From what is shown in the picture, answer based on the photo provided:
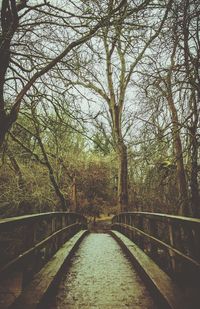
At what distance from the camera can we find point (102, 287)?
4621 millimetres

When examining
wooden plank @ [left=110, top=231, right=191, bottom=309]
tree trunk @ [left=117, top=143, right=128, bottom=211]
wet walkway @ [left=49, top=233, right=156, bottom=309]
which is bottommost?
wet walkway @ [left=49, top=233, right=156, bottom=309]

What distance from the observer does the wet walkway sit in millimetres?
3879

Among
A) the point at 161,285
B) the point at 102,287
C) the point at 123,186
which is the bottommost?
the point at 102,287

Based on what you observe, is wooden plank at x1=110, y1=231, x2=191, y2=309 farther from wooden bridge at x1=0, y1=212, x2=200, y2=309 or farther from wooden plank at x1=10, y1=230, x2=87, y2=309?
A: wooden plank at x1=10, y1=230, x2=87, y2=309

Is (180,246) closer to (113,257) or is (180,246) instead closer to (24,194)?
(113,257)

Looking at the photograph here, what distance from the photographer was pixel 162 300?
3615 millimetres

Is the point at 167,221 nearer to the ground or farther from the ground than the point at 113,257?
farther from the ground

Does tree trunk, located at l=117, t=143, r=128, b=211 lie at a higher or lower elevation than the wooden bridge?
higher

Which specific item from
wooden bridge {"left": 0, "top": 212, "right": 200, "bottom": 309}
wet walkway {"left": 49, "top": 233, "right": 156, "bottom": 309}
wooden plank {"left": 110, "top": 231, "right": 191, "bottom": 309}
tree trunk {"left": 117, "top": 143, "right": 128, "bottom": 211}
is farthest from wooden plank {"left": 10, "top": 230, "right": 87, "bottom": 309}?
tree trunk {"left": 117, "top": 143, "right": 128, "bottom": 211}

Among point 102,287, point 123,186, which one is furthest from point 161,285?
point 123,186

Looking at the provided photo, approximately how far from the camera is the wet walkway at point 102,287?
3879mm

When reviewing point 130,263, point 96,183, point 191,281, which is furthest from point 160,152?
point 96,183

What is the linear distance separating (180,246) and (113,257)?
3.47 m

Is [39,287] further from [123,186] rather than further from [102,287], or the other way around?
[123,186]
